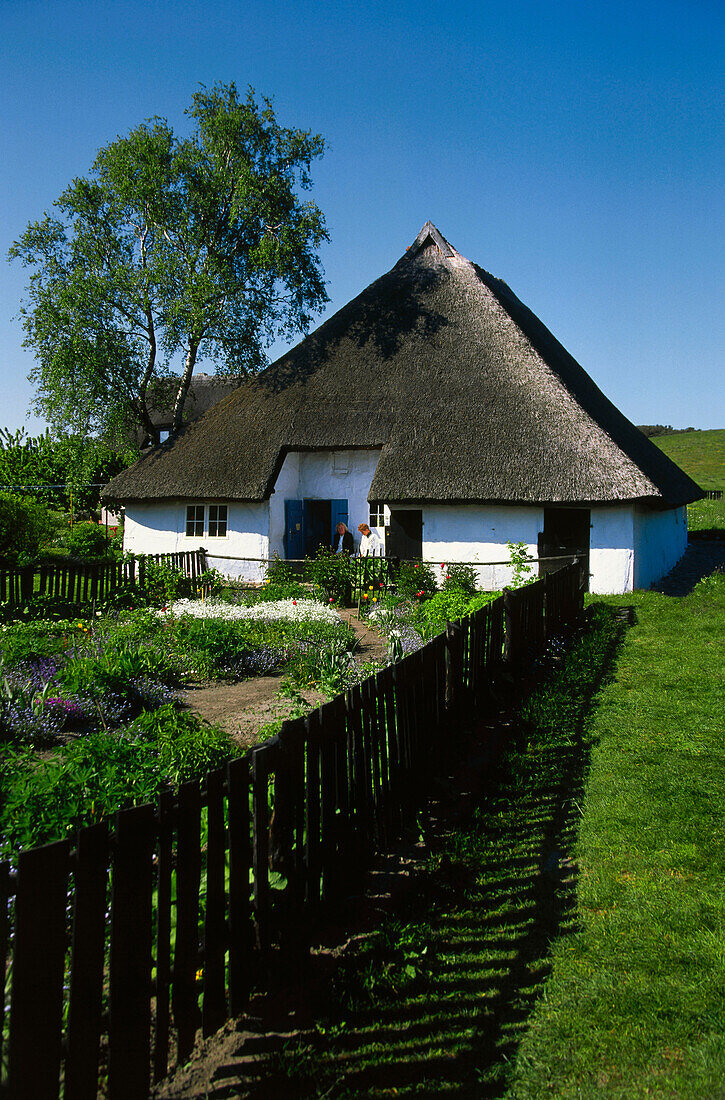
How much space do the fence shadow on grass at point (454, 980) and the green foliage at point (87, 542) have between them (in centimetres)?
2318

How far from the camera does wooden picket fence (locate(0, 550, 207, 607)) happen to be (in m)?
12.4

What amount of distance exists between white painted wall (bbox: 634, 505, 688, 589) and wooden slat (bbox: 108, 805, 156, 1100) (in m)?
16.1

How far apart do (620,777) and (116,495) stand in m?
18.9

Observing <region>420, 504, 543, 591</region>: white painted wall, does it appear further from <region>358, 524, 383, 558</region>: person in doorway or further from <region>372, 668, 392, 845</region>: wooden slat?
<region>372, 668, 392, 845</region>: wooden slat

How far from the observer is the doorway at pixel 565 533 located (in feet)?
56.6

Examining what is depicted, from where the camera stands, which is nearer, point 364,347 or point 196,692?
point 196,692

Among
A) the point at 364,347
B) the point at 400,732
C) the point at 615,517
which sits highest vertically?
the point at 364,347

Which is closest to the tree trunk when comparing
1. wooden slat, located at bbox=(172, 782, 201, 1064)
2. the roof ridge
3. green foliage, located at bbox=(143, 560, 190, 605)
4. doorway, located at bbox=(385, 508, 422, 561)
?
the roof ridge

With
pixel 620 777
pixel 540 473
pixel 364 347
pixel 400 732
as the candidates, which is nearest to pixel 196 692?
pixel 400 732

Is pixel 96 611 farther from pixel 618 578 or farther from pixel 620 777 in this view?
pixel 618 578

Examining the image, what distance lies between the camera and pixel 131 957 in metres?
2.63

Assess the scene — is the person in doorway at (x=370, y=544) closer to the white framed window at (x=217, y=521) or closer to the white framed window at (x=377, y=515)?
the white framed window at (x=377, y=515)

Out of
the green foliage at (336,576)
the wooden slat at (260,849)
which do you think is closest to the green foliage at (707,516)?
the green foliage at (336,576)

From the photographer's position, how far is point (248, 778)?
10.5 feet
